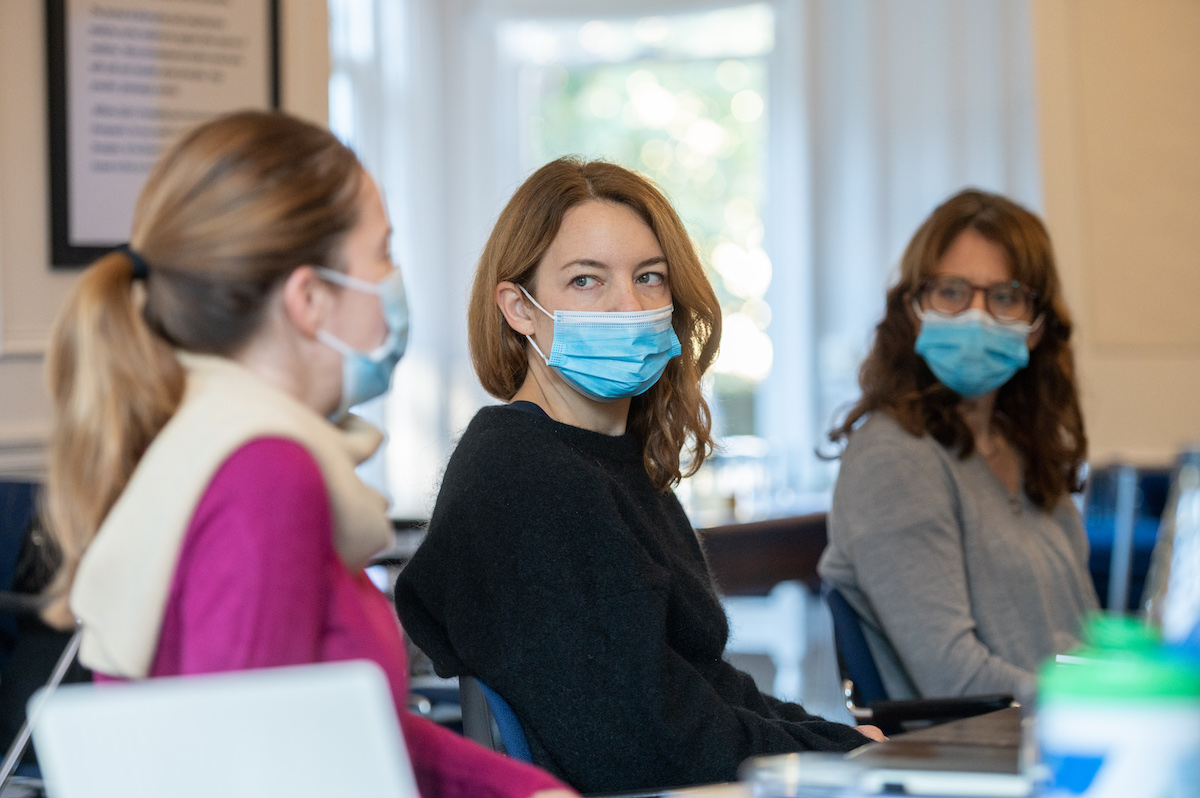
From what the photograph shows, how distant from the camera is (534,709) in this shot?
1.38 metres

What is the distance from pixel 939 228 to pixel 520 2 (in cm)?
321

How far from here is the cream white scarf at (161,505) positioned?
2.78ft

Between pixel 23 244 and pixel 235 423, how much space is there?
2.25m

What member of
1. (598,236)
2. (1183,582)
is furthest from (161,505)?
(598,236)

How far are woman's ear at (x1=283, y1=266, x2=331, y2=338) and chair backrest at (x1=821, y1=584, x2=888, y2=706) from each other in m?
1.22

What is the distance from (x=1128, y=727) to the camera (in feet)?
2.35

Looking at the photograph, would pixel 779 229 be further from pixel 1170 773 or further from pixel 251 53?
pixel 1170 773

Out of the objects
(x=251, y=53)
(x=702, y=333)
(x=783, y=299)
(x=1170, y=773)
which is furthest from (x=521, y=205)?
(x=783, y=299)

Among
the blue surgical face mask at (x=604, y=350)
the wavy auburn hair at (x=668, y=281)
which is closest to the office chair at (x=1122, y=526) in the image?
the wavy auburn hair at (x=668, y=281)

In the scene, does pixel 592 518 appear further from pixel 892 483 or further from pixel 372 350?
pixel 892 483

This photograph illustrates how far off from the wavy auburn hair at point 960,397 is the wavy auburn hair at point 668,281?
0.50m

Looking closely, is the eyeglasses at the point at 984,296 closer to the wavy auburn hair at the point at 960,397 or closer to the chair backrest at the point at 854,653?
the wavy auburn hair at the point at 960,397

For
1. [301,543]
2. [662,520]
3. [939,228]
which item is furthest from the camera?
[939,228]

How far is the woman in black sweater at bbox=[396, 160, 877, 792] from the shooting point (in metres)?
1.39
